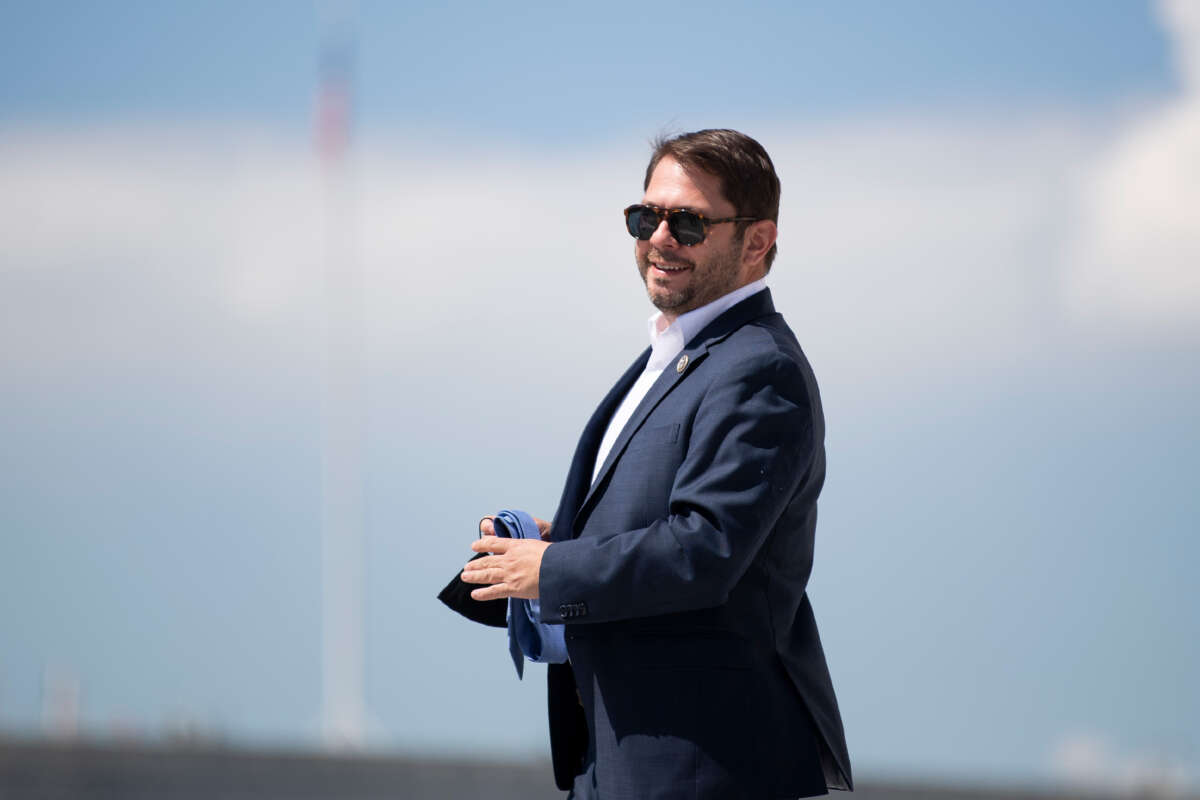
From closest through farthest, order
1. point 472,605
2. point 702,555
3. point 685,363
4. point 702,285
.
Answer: point 702,555 < point 685,363 < point 702,285 < point 472,605

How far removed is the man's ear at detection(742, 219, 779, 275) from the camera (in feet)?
10.0

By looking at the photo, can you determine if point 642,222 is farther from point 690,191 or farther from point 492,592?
point 492,592

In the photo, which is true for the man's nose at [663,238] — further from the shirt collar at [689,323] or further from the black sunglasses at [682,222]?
the shirt collar at [689,323]

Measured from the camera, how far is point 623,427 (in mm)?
2971

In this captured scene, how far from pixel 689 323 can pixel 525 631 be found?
727 millimetres

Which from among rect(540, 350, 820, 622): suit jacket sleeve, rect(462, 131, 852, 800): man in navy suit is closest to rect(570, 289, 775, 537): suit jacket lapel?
rect(462, 131, 852, 800): man in navy suit

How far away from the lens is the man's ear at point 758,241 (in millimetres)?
3053

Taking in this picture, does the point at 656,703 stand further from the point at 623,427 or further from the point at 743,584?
the point at 623,427

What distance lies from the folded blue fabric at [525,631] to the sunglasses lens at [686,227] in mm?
681

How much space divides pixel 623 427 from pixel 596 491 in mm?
151

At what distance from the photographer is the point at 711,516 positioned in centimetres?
263

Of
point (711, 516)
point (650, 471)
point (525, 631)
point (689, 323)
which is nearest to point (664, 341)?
point (689, 323)

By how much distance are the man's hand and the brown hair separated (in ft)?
2.60

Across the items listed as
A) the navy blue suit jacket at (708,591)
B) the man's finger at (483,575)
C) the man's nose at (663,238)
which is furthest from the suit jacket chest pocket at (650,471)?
the man's nose at (663,238)
